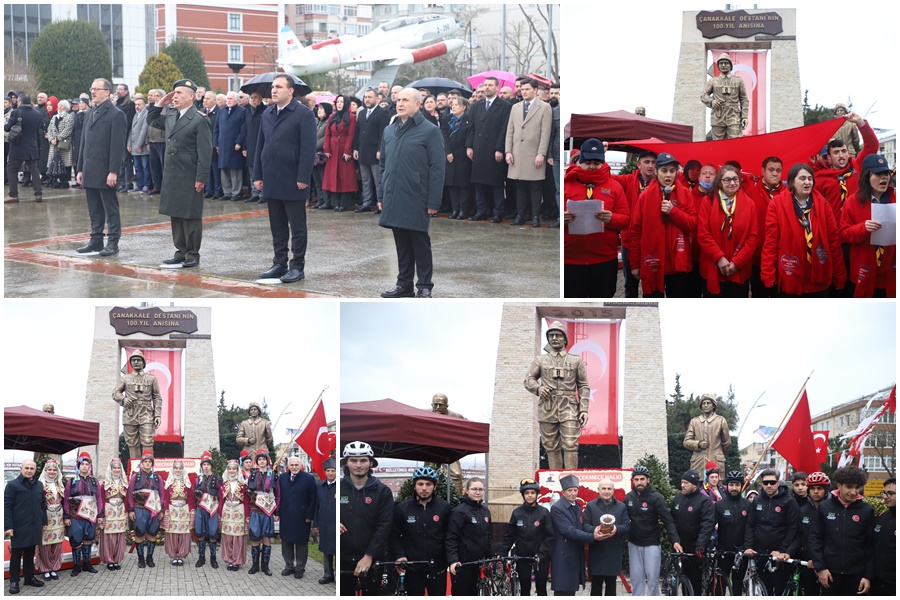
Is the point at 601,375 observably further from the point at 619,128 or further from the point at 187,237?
the point at 187,237

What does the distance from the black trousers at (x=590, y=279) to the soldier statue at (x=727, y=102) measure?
8.94 ft

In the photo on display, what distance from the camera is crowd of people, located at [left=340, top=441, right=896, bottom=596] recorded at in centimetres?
629

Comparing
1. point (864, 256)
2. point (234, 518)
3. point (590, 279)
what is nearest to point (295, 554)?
point (234, 518)

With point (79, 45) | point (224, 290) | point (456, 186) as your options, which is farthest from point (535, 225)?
point (79, 45)

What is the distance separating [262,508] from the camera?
824 centimetres

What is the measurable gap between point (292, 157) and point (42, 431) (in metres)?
2.75

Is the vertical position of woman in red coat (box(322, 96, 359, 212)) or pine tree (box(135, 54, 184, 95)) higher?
pine tree (box(135, 54, 184, 95))

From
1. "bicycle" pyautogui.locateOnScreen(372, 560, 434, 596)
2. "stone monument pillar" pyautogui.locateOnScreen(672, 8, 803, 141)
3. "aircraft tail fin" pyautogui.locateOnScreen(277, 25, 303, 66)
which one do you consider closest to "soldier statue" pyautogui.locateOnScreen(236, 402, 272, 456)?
"bicycle" pyautogui.locateOnScreen(372, 560, 434, 596)

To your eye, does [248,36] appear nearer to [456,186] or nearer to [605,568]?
[456,186]

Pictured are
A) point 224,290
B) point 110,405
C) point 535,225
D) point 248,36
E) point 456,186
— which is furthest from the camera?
point 248,36

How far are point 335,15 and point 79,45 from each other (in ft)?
54.8

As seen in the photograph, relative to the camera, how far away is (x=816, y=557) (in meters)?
6.41

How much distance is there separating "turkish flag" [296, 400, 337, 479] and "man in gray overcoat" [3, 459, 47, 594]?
6.70 ft

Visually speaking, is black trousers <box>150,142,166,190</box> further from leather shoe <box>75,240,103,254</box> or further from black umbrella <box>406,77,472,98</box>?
leather shoe <box>75,240,103,254</box>
